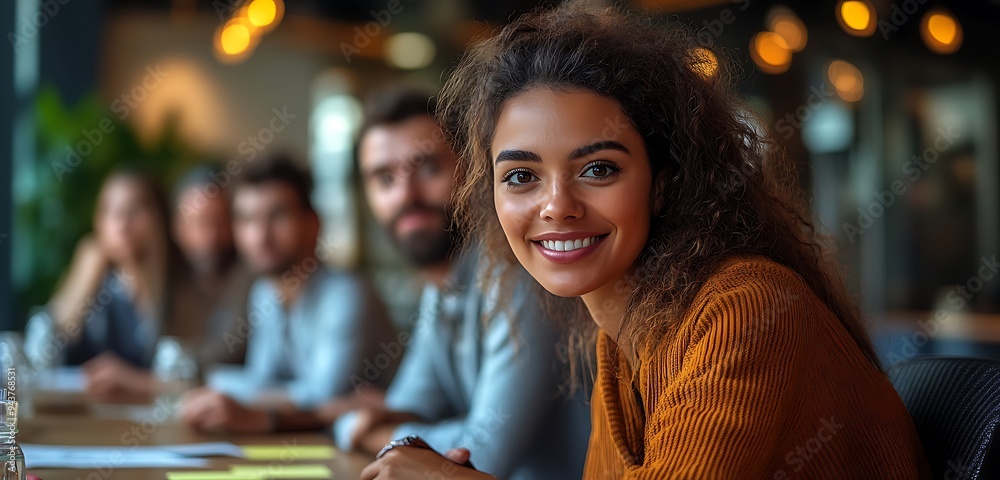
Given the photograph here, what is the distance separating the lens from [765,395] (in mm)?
1066

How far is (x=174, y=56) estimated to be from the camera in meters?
7.89

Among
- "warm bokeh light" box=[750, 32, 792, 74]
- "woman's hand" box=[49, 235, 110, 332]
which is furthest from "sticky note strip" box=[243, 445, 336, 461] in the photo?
"warm bokeh light" box=[750, 32, 792, 74]

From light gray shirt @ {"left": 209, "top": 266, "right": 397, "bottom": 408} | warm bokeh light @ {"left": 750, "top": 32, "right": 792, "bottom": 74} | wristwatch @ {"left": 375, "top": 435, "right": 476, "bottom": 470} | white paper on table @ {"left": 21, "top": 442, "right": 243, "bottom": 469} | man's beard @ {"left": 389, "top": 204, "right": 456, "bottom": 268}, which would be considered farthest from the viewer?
warm bokeh light @ {"left": 750, "top": 32, "right": 792, "bottom": 74}

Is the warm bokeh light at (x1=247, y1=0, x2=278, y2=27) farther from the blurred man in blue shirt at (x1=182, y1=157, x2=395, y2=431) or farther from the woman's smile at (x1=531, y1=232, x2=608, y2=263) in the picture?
the woman's smile at (x1=531, y1=232, x2=608, y2=263)

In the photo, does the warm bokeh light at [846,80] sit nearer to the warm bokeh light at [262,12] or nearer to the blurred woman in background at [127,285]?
the warm bokeh light at [262,12]

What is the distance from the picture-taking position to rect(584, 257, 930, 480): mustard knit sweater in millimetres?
1056

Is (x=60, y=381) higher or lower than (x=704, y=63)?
higher

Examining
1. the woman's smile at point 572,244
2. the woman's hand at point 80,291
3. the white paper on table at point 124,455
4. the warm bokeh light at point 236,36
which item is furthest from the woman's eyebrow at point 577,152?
the woman's hand at point 80,291

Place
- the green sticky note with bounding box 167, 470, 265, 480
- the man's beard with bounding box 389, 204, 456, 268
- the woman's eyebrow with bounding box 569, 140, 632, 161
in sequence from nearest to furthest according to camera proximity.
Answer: the woman's eyebrow with bounding box 569, 140, 632, 161
the green sticky note with bounding box 167, 470, 265, 480
the man's beard with bounding box 389, 204, 456, 268

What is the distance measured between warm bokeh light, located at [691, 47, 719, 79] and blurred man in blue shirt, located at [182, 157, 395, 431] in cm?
188

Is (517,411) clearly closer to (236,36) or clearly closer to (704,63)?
(704,63)

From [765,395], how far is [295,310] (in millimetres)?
2706

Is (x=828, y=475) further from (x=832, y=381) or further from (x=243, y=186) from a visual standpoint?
(x=243, y=186)

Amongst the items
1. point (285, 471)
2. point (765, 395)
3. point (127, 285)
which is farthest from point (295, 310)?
point (765, 395)
